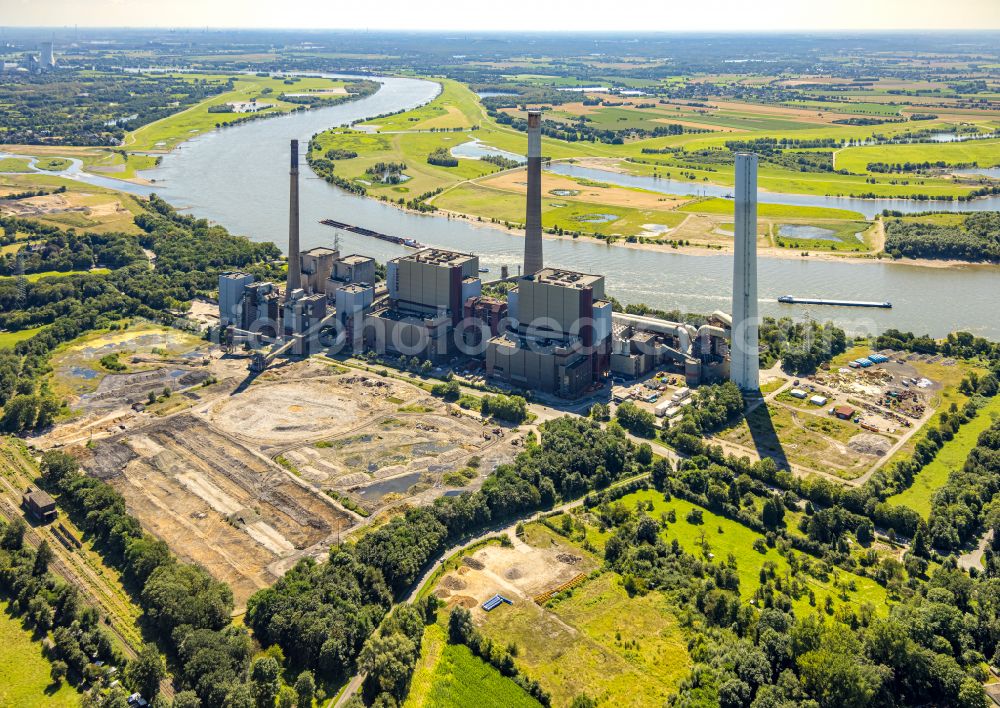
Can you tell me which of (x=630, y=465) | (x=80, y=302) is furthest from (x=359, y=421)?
(x=80, y=302)

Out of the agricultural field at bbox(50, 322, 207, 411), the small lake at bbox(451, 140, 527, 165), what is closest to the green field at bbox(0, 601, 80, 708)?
the agricultural field at bbox(50, 322, 207, 411)

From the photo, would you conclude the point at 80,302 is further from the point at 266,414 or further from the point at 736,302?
the point at 736,302

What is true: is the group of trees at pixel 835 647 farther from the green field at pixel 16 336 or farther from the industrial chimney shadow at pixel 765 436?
the green field at pixel 16 336

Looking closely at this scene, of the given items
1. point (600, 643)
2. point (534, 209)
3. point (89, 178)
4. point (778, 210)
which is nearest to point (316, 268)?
point (534, 209)

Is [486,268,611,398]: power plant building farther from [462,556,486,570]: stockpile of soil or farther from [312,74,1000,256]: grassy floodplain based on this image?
[312,74,1000,256]: grassy floodplain

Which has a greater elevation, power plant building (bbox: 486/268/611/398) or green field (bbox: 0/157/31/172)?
green field (bbox: 0/157/31/172)

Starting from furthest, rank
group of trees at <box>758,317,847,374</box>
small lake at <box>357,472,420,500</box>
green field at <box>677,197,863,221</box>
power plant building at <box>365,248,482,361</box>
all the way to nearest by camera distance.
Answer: green field at <box>677,197,863,221</box> → power plant building at <box>365,248,482,361</box> → group of trees at <box>758,317,847,374</box> → small lake at <box>357,472,420,500</box>

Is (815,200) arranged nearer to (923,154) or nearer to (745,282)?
(923,154)
